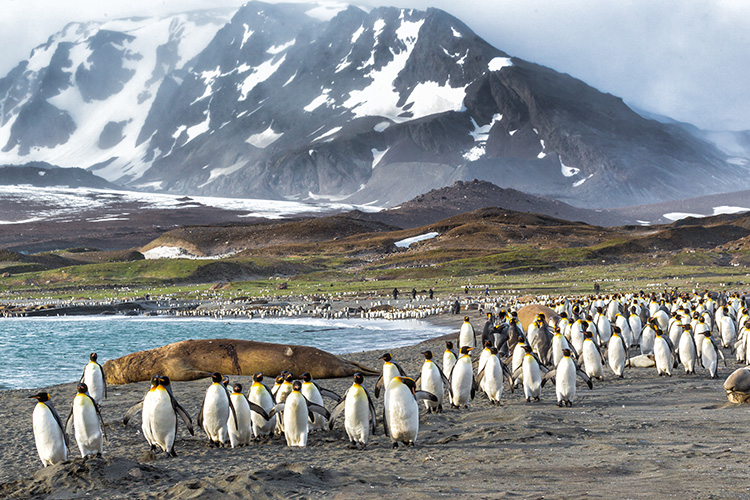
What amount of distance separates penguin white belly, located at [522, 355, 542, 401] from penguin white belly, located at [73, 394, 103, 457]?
7.20m

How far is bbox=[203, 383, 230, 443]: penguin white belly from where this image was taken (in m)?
10.3

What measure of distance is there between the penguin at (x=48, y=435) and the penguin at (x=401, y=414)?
421 cm

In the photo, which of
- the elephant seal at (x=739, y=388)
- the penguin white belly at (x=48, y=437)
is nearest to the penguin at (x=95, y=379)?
the penguin white belly at (x=48, y=437)

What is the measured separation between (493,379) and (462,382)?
0.71 meters

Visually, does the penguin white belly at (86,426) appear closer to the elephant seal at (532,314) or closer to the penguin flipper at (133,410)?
the penguin flipper at (133,410)

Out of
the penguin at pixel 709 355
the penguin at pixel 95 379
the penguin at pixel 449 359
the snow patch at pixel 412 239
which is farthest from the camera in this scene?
the snow patch at pixel 412 239

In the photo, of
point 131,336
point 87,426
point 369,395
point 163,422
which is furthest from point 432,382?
point 131,336

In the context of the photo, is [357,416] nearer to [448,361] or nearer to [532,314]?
[448,361]

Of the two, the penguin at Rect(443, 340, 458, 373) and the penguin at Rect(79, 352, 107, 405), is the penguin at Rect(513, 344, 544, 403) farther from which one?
the penguin at Rect(79, 352, 107, 405)

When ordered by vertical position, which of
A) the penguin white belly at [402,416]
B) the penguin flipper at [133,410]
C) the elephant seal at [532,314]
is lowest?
the penguin white belly at [402,416]

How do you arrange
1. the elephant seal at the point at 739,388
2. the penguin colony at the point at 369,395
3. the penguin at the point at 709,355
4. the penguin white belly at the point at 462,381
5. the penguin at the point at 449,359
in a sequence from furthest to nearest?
1. the penguin at the point at 709,355
2. the penguin at the point at 449,359
3. the penguin white belly at the point at 462,381
4. the elephant seal at the point at 739,388
5. the penguin colony at the point at 369,395

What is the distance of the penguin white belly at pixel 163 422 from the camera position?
9.84 m

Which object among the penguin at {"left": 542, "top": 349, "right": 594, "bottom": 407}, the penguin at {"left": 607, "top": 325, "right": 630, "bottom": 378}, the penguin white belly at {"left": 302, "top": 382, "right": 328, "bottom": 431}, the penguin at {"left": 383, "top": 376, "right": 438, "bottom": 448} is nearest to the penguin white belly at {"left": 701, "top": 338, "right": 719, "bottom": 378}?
the penguin at {"left": 607, "top": 325, "right": 630, "bottom": 378}

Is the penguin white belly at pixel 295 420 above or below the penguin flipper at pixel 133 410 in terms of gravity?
below
